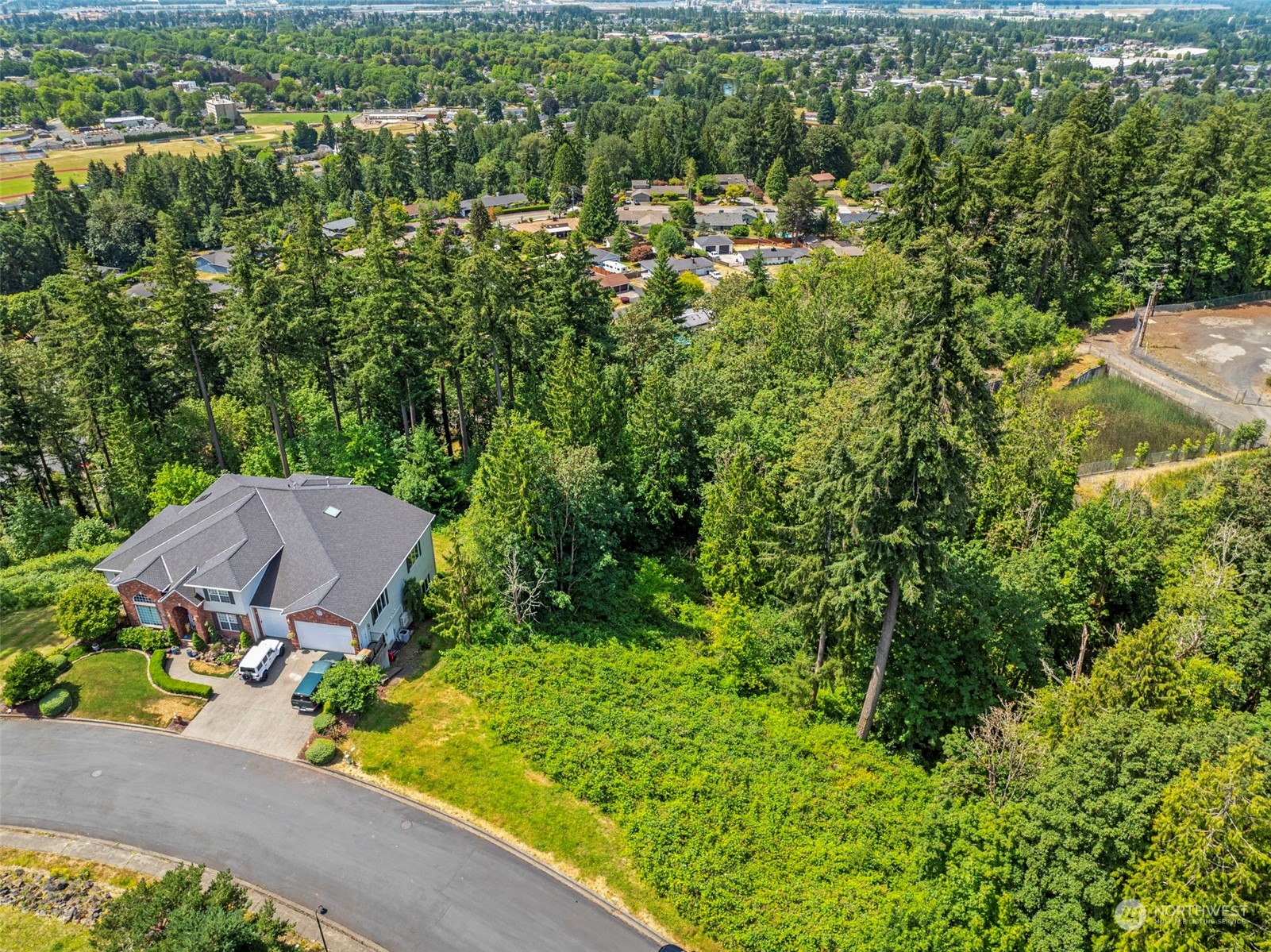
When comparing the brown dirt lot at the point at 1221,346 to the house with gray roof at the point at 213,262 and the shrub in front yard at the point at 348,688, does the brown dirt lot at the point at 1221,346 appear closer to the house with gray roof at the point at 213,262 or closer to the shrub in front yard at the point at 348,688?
the shrub in front yard at the point at 348,688

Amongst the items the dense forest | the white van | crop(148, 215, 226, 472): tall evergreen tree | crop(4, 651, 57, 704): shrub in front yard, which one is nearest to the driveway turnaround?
crop(4, 651, 57, 704): shrub in front yard

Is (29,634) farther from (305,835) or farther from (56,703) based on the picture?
(305,835)

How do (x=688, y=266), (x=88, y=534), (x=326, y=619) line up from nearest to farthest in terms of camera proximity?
(x=326, y=619) → (x=88, y=534) → (x=688, y=266)

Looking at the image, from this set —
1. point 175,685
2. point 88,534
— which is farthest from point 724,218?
point 175,685

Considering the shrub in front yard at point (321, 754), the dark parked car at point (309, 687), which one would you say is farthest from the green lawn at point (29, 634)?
the shrub in front yard at point (321, 754)

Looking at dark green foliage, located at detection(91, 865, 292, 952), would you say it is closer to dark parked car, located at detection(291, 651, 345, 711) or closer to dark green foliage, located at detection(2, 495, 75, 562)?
dark parked car, located at detection(291, 651, 345, 711)

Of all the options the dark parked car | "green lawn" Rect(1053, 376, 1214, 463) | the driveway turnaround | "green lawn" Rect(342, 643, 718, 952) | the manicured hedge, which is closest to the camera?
the driveway turnaround
